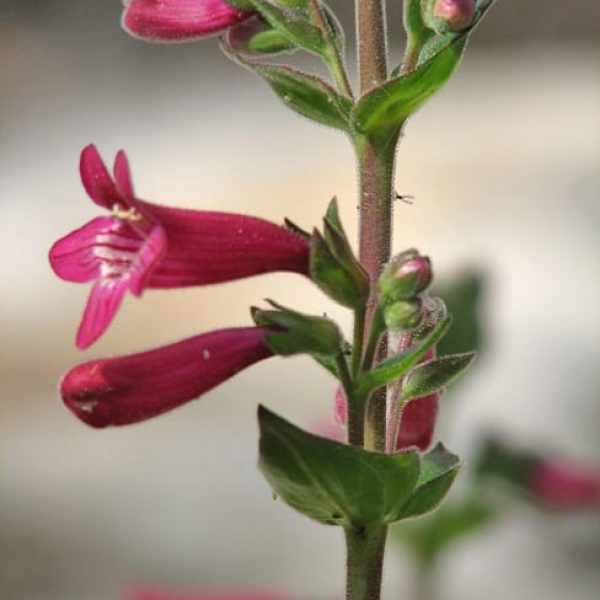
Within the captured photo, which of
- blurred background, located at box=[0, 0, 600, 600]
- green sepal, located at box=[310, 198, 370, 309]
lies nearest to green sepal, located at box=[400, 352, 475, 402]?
green sepal, located at box=[310, 198, 370, 309]

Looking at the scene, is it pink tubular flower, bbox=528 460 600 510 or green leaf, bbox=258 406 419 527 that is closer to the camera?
green leaf, bbox=258 406 419 527

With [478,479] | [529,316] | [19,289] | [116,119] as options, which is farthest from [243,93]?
[478,479]

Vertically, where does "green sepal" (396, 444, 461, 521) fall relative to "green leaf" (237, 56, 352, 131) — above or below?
below

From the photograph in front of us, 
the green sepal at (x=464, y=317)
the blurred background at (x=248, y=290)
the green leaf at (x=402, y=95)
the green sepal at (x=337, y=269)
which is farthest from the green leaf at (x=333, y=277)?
the blurred background at (x=248, y=290)

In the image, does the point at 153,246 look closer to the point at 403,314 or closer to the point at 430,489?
the point at 403,314

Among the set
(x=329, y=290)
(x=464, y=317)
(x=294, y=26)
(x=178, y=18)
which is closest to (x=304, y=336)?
(x=329, y=290)

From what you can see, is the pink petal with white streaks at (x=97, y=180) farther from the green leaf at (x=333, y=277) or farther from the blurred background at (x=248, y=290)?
the blurred background at (x=248, y=290)

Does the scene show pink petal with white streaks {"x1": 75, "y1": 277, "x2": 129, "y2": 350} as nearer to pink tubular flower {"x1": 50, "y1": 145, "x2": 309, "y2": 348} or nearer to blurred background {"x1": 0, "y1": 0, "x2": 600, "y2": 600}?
pink tubular flower {"x1": 50, "y1": 145, "x2": 309, "y2": 348}
